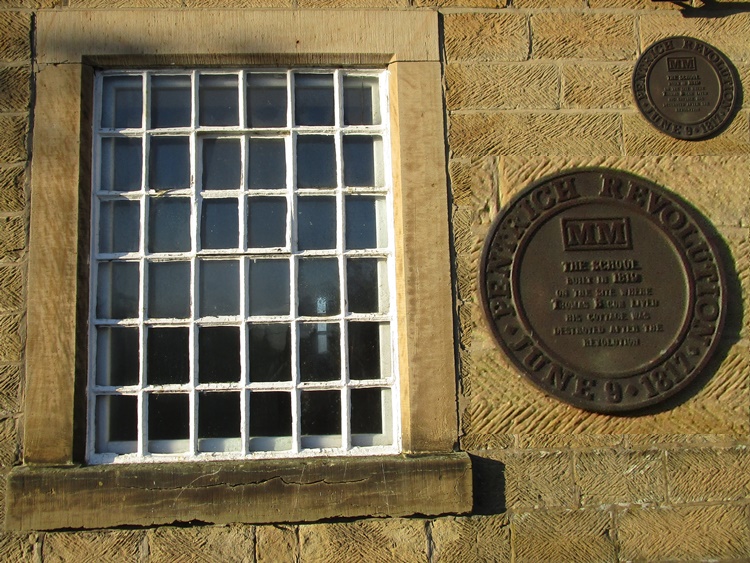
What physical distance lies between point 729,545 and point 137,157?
3.52 metres

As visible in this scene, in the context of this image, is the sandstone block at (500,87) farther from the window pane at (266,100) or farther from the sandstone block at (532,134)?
the window pane at (266,100)

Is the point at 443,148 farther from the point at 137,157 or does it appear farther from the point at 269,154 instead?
the point at 137,157

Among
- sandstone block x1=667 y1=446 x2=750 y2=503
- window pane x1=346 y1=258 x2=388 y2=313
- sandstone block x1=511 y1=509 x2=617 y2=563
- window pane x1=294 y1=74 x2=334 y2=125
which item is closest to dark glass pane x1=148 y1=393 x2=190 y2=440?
window pane x1=346 y1=258 x2=388 y2=313

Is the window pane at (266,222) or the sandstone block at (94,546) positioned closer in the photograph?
the sandstone block at (94,546)

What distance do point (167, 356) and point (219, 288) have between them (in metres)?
0.42

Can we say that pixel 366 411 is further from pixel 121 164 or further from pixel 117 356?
pixel 121 164

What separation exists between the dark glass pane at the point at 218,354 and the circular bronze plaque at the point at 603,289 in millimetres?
1276

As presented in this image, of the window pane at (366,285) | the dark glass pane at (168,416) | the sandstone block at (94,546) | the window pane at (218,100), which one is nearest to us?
the sandstone block at (94,546)

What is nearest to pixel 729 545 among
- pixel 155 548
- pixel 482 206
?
pixel 482 206

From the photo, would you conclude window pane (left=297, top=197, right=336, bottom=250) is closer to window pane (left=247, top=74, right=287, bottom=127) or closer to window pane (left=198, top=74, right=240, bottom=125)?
window pane (left=247, top=74, right=287, bottom=127)

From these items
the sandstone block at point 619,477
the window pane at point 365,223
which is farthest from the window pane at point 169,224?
the sandstone block at point 619,477

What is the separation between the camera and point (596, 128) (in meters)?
3.26

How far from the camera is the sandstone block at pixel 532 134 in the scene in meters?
3.21

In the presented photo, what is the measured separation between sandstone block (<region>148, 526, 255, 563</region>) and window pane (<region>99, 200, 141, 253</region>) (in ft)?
4.58
